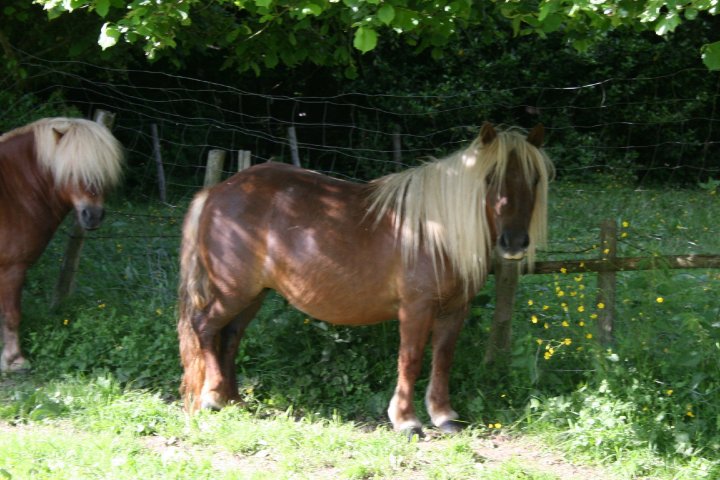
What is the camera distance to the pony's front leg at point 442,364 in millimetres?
5020

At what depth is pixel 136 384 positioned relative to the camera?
5648 mm

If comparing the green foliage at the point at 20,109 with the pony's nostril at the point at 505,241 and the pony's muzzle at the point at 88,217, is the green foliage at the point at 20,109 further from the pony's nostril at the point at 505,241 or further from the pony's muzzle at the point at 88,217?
the pony's nostril at the point at 505,241

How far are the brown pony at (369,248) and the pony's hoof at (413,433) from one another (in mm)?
13

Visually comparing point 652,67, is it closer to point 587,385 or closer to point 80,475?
point 587,385

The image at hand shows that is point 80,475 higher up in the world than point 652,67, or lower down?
Result: lower down

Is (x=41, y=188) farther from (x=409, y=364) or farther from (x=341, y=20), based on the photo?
(x=409, y=364)

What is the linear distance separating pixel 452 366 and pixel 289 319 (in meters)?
1.20

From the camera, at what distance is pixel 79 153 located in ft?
19.0

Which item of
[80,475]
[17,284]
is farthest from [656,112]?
[80,475]

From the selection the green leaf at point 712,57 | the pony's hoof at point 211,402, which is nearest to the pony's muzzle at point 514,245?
the green leaf at point 712,57

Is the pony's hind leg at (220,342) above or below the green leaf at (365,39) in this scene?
below

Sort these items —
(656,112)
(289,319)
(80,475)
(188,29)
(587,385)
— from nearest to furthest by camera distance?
(80,475), (587,385), (289,319), (188,29), (656,112)

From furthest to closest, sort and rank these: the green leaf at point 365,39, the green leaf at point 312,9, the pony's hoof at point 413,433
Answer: the pony's hoof at point 413,433 → the green leaf at point 312,9 → the green leaf at point 365,39

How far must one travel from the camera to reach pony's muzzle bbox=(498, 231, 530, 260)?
457 centimetres
